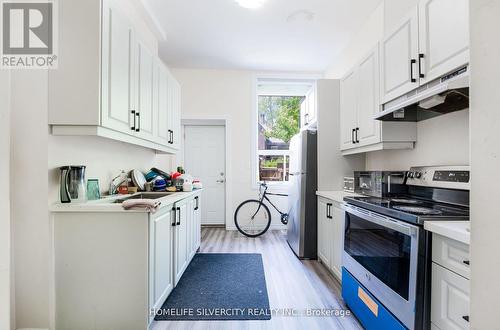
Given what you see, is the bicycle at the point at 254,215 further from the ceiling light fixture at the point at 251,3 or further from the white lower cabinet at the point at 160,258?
the ceiling light fixture at the point at 251,3

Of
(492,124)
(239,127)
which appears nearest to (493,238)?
(492,124)

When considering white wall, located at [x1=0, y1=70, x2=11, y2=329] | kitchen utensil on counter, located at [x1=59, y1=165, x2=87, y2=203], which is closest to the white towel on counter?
kitchen utensil on counter, located at [x1=59, y1=165, x2=87, y2=203]

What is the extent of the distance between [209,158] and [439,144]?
352 cm

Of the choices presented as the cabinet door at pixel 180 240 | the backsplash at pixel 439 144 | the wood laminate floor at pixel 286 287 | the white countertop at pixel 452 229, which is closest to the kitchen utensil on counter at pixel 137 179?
the cabinet door at pixel 180 240

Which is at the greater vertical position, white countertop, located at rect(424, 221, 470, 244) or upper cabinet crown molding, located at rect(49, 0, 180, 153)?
upper cabinet crown molding, located at rect(49, 0, 180, 153)

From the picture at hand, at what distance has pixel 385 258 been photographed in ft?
4.79

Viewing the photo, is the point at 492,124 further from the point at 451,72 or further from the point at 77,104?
the point at 77,104

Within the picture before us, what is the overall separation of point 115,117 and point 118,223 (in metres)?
0.71

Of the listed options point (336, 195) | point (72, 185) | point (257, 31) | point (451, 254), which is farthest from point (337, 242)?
point (257, 31)

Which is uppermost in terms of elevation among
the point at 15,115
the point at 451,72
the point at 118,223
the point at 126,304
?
the point at 451,72

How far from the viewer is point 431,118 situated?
195cm

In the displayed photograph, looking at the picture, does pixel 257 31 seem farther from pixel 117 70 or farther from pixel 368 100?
pixel 117 70

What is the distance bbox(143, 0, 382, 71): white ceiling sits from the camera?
2713 mm

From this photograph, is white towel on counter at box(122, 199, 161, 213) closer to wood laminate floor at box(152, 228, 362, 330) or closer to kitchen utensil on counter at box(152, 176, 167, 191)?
wood laminate floor at box(152, 228, 362, 330)
